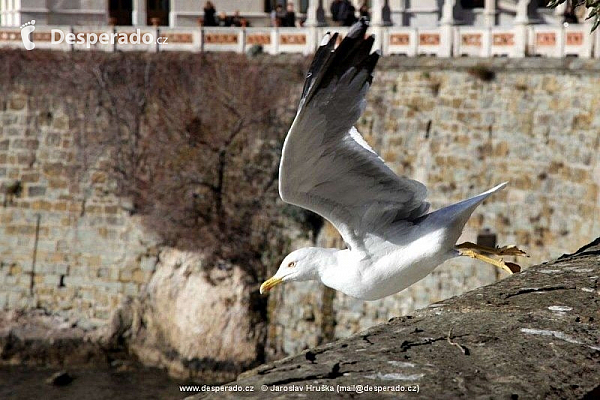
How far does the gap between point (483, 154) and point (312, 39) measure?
3425mm

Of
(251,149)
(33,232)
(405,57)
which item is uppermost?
(405,57)

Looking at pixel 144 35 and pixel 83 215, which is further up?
pixel 144 35

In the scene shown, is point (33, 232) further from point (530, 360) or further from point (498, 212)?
point (530, 360)

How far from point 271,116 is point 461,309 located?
12614 mm

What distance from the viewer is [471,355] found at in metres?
3.54

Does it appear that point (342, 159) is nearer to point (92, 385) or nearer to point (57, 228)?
point (92, 385)

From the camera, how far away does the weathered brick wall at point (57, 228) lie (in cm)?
1722

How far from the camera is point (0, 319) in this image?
1739cm

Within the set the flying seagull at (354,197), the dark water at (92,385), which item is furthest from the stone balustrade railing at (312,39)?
the flying seagull at (354,197)

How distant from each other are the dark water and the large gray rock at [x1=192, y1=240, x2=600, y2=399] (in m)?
11.5

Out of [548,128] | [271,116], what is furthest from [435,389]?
[271,116]

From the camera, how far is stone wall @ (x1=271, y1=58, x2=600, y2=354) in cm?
1337

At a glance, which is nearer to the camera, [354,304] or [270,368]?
[270,368]

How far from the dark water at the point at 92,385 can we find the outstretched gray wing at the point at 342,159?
10.2 m
